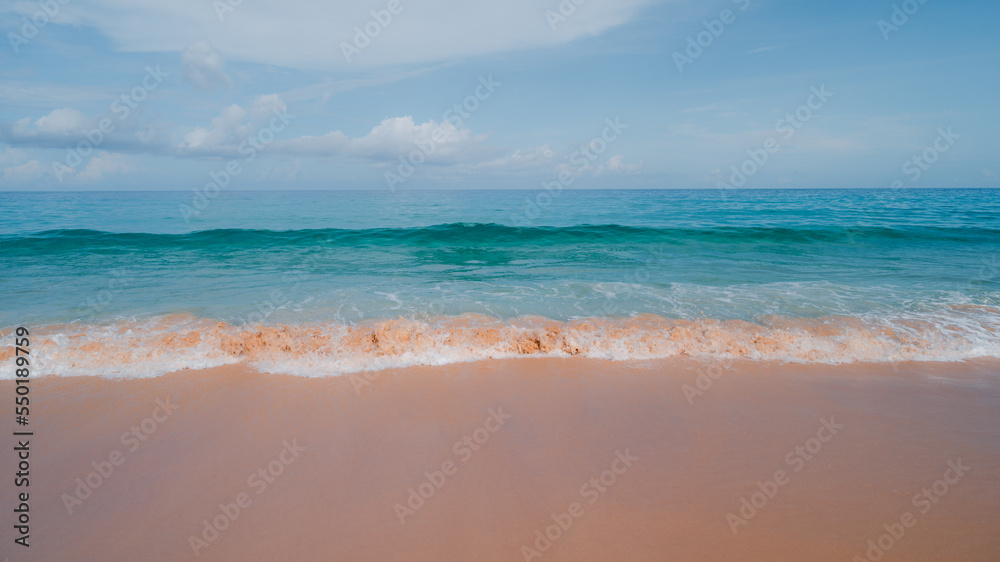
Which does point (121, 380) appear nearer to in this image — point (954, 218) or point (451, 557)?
point (451, 557)

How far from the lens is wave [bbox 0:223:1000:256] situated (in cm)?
1664

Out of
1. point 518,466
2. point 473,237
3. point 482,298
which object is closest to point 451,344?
point 518,466

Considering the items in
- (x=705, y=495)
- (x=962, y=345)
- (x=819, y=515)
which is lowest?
(x=962, y=345)

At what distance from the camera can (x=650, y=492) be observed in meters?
3.22

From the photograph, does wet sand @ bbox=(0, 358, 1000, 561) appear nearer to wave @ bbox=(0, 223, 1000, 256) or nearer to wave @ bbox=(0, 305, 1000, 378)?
wave @ bbox=(0, 305, 1000, 378)

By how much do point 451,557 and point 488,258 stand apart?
12.1 metres

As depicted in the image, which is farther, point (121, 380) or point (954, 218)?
point (954, 218)

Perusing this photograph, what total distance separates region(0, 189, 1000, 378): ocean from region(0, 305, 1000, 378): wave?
0.03 meters

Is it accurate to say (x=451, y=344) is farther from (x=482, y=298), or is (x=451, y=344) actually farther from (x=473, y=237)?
(x=473, y=237)

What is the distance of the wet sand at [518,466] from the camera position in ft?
9.36

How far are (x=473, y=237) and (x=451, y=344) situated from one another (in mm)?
13906

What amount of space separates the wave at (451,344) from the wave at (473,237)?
1127 centimetres

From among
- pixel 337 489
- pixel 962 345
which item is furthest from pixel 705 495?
pixel 962 345

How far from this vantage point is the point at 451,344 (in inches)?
232
